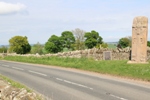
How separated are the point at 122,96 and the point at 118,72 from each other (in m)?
7.03

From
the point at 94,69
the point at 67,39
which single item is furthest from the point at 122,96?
the point at 67,39

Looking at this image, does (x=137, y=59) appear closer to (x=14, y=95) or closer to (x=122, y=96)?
(x=122, y=96)

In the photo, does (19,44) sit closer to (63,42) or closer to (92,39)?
(63,42)

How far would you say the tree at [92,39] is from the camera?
79.9 m

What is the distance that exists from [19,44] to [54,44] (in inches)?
462

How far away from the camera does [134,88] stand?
12.7 m

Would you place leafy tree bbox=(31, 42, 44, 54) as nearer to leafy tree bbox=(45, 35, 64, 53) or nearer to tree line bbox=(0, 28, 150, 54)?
tree line bbox=(0, 28, 150, 54)

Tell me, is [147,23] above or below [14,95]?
above

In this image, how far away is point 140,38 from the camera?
71.9 feet

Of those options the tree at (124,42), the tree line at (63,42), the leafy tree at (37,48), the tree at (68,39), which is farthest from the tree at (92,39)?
the leafy tree at (37,48)

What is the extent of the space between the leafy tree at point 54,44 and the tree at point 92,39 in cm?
898

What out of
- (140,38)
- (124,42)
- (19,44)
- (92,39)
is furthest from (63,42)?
(140,38)

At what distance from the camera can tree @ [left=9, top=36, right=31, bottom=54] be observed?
76.4 m

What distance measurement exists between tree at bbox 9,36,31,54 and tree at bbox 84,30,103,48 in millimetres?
20983
